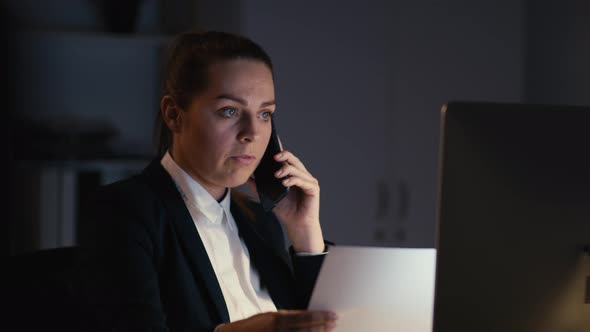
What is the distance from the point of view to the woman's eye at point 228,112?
1261 millimetres

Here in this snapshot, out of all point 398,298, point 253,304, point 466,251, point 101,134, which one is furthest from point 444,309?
point 101,134

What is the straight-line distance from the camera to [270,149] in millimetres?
1405

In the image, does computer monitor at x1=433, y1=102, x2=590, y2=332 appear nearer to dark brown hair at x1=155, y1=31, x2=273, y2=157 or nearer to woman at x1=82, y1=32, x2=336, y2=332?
woman at x1=82, y1=32, x2=336, y2=332

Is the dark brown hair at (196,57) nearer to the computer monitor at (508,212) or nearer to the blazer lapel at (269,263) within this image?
the blazer lapel at (269,263)

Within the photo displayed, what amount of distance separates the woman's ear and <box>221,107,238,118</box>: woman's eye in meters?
0.10

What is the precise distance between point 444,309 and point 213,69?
0.65 metres

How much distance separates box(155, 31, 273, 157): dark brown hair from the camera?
4.19ft

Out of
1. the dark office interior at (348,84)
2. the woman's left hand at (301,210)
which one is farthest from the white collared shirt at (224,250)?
the dark office interior at (348,84)

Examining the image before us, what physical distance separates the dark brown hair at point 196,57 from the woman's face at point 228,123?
0.04 ft

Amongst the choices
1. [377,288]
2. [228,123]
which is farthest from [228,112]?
[377,288]

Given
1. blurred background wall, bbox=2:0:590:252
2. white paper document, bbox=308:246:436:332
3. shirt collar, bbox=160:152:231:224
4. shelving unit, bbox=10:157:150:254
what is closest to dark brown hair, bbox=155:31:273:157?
shirt collar, bbox=160:152:231:224

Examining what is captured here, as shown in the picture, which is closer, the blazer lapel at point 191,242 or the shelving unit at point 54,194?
the blazer lapel at point 191,242

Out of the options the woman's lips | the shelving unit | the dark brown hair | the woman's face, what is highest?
the dark brown hair

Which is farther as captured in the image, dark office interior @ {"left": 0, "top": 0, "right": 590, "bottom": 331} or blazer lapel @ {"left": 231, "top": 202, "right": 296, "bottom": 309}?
dark office interior @ {"left": 0, "top": 0, "right": 590, "bottom": 331}
